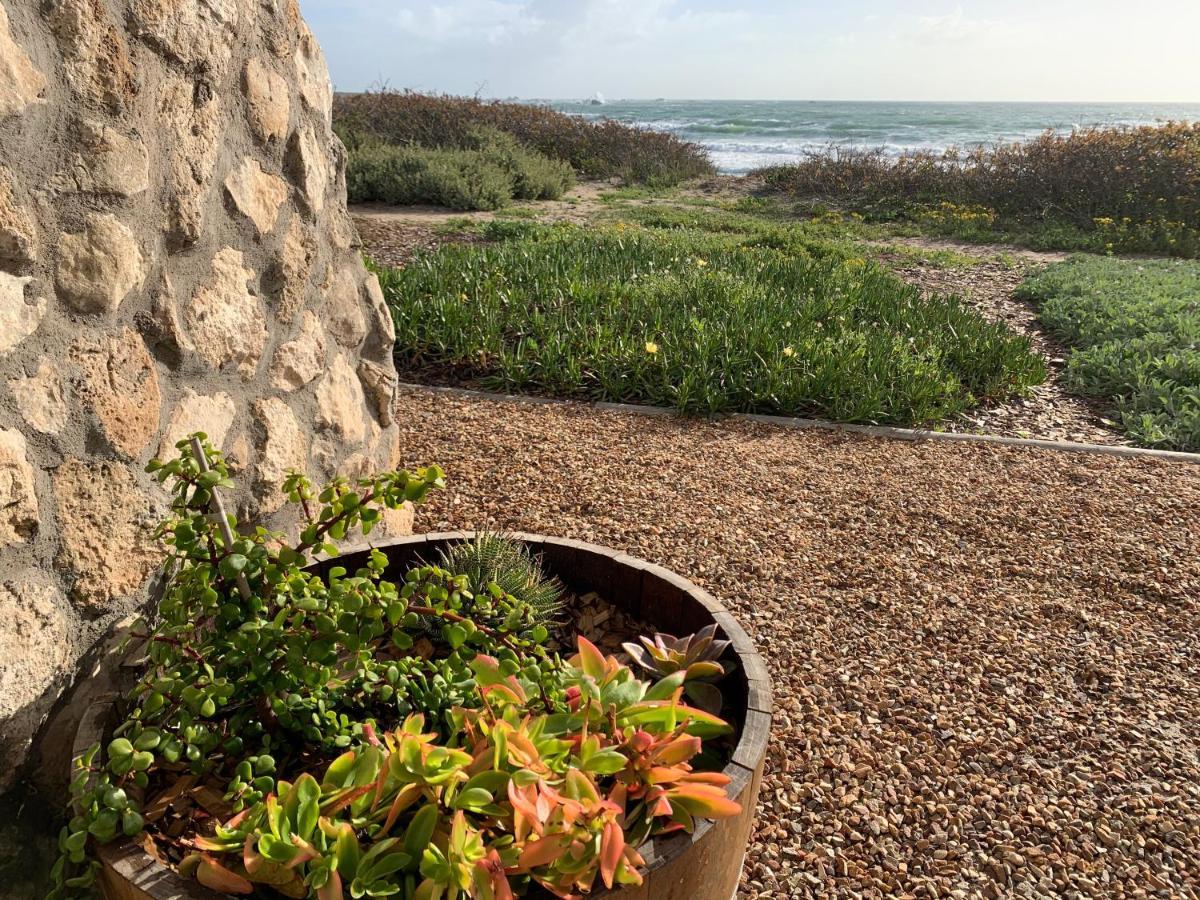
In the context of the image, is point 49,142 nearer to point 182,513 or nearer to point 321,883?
point 182,513

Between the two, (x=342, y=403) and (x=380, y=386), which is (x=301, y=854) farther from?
(x=380, y=386)

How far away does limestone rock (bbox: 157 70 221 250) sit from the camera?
1.80 meters

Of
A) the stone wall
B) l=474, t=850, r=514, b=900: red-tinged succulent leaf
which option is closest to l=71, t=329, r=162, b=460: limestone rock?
the stone wall

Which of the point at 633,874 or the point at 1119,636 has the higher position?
the point at 633,874

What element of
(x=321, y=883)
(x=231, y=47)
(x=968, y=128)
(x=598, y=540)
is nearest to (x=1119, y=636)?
(x=598, y=540)

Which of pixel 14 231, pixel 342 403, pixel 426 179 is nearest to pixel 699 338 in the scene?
pixel 342 403

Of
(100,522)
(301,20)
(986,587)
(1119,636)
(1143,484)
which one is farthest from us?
(1143,484)

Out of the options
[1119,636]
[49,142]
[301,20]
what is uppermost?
[301,20]

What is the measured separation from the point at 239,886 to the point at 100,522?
0.82 m

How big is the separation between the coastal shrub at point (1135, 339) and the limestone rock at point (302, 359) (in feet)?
14.7

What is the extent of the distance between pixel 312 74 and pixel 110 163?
98 cm

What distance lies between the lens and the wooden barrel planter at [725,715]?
49.4 inches

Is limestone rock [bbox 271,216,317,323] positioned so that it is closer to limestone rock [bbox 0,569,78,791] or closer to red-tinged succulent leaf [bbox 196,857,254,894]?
limestone rock [bbox 0,569,78,791]

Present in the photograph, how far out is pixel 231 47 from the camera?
1996 millimetres
